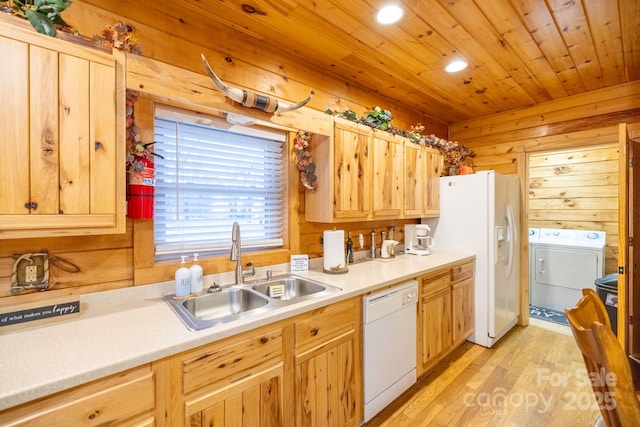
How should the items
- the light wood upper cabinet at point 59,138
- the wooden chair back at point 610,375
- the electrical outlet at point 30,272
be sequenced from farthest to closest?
1. the electrical outlet at point 30,272
2. the light wood upper cabinet at point 59,138
3. the wooden chair back at point 610,375

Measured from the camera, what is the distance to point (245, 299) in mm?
1727

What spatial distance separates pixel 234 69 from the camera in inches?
74.0

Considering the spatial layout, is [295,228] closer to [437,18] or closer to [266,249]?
[266,249]

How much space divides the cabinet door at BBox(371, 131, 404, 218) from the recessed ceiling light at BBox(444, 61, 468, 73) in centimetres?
68

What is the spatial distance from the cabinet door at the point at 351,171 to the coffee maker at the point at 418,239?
0.87 m

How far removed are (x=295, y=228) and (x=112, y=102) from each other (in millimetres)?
1338

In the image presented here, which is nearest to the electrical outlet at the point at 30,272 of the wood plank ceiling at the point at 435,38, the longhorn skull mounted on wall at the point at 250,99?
the longhorn skull mounted on wall at the point at 250,99

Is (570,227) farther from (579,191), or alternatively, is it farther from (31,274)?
(31,274)

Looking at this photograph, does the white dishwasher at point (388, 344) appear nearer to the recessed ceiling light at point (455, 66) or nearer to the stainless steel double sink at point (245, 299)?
the stainless steel double sink at point (245, 299)

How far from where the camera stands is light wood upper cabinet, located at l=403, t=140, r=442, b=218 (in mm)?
2691

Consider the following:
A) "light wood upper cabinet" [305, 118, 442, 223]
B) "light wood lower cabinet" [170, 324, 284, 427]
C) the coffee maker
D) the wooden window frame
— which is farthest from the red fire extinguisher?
the coffee maker

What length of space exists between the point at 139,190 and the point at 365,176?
1533 mm

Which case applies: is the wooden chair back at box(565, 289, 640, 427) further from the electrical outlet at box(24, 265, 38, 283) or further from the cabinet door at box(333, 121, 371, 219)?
the electrical outlet at box(24, 265, 38, 283)

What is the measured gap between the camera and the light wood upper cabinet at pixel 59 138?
0.98 metres
